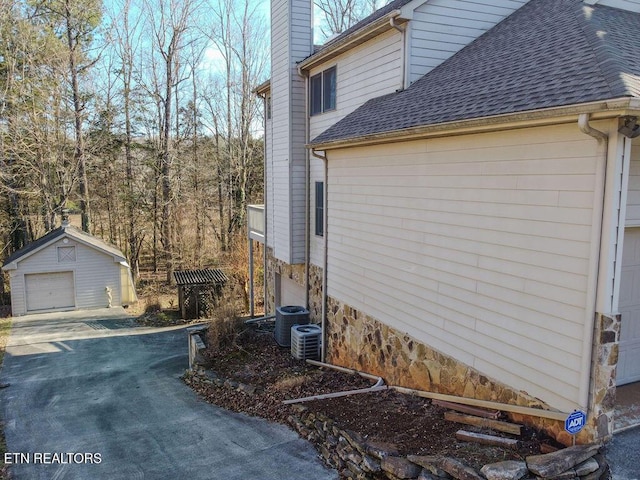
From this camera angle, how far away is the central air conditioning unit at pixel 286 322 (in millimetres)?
11984

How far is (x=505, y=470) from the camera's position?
3982 millimetres

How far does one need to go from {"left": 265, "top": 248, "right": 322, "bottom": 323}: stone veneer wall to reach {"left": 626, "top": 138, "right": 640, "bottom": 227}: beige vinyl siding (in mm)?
7856

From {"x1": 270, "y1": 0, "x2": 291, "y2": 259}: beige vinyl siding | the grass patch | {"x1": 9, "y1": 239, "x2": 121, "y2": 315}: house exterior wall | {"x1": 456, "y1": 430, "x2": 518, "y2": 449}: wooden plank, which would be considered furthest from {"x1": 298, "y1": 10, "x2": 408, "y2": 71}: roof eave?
{"x1": 9, "y1": 239, "x2": 121, "y2": 315}: house exterior wall

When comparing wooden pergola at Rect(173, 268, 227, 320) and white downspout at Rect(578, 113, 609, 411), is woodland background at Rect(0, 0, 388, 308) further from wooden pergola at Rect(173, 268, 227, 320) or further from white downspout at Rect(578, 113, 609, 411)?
white downspout at Rect(578, 113, 609, 411)

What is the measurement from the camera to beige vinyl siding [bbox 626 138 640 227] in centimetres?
478

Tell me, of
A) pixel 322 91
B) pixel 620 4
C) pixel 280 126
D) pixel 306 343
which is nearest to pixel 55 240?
pixel 280 126

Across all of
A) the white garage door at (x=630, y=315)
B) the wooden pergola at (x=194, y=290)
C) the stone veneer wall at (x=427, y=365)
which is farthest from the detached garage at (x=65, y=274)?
the white garage door at (x=630, y=315)

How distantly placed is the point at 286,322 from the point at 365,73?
6044 mm

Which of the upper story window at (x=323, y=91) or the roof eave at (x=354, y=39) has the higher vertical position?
the roof eave at (x=354, y=39)

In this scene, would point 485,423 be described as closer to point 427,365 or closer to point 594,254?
point 427,365

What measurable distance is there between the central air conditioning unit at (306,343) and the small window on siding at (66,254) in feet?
48.5

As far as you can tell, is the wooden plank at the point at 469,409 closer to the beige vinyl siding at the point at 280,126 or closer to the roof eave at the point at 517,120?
the roof eave at the point at 517,120

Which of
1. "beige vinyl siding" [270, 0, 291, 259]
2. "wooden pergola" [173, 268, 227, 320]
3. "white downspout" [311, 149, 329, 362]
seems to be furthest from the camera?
"wooden pergola" [173, 268, 227, 320]

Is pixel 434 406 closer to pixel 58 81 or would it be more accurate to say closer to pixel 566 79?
pixel 566 79
